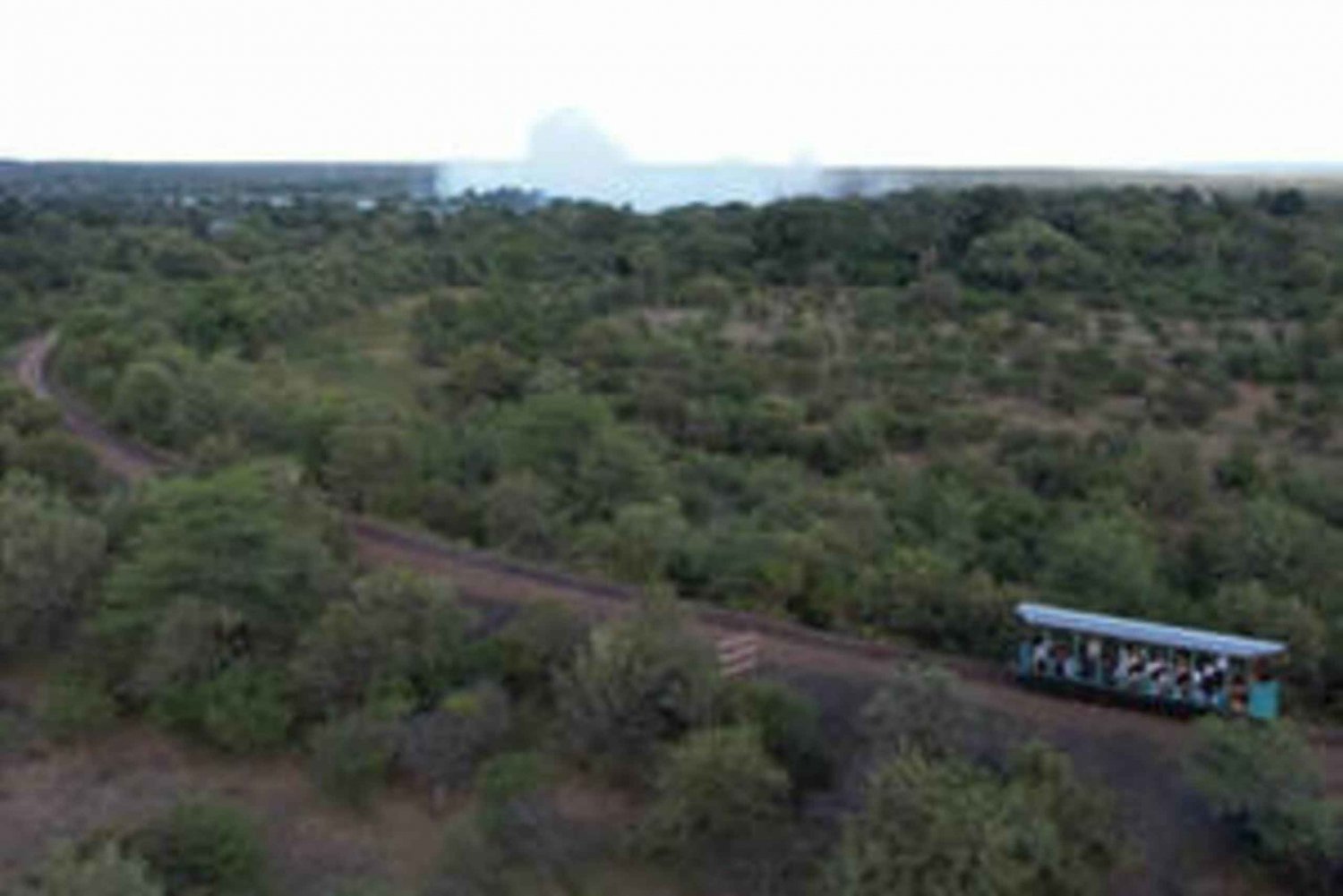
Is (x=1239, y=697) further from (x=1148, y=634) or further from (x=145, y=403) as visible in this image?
(x=145, y=403)

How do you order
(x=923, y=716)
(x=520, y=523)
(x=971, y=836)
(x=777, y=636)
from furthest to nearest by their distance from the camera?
(x=520, y=523)
(x=777, y=636)
(x=923, y=716)
(x=971, y=836)

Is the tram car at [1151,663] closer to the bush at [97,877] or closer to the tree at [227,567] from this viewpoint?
the tree at [227,567]

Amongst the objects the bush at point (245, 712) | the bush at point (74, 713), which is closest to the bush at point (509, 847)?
the bush at point (245, 712)

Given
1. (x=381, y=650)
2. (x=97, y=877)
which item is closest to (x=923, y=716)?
(x=381, y=650)

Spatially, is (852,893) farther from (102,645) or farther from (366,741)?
(102,645)

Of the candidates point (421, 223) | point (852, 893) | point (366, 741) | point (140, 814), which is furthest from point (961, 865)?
point (421, 223)

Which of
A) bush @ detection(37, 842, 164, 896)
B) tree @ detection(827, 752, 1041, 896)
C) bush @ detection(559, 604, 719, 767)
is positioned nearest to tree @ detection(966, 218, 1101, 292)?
bush @ detection(559, 604, 719, 767)
